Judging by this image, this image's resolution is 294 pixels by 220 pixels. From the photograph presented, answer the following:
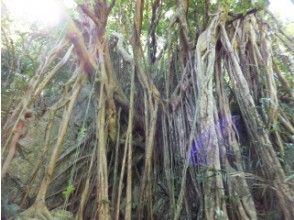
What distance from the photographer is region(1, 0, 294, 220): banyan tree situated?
248 cm

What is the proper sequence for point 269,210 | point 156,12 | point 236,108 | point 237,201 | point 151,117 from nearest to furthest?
point 237,201
point 269,210
point 151,117
point 236,108
point 156,12

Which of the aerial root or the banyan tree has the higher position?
the banyan tree

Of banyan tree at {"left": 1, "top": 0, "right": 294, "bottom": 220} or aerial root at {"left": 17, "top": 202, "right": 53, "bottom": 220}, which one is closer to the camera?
aerial root at {"left": 17, "top": 202, "right": 53, "bottom": 220}

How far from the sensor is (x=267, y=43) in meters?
3.68

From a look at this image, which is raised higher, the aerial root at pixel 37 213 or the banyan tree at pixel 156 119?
the banyan tree at pixel 156 119

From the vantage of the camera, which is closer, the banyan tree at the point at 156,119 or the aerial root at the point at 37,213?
the aerial root at the point at 37,213

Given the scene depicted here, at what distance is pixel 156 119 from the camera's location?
318 centimetres

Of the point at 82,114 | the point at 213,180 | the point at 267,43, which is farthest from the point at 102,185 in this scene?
the point at 267,43

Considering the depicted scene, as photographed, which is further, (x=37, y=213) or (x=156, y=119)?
(x=156, y=119)

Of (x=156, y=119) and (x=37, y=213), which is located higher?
(x=156, y=119)

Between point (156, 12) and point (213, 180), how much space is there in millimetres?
2153

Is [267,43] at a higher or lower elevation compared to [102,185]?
higher

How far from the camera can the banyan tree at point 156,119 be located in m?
2.48

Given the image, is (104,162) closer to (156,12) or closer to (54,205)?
(54,205)
